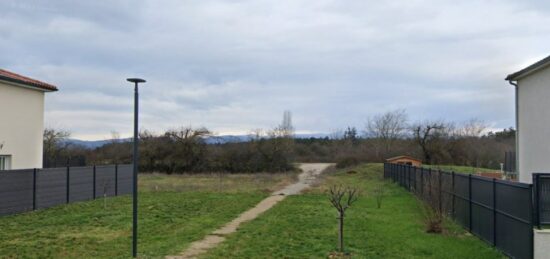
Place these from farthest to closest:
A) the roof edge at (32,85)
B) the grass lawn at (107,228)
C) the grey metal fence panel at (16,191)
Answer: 1. the roof edge at (32,85)
2. the grey metal fence panel at (16,191)
3. the grass lawn at (107,228)

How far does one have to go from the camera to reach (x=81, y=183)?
22.1 metres

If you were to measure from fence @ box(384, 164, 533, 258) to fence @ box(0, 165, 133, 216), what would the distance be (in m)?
13.3

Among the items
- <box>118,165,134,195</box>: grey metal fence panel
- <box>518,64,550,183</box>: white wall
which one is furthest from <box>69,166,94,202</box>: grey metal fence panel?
<box>518,64,550,183</box>: white wall

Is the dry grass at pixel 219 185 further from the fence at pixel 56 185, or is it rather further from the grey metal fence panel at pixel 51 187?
the grey metal fence panel at pixel 51 187

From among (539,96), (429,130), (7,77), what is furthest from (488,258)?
(429,130)

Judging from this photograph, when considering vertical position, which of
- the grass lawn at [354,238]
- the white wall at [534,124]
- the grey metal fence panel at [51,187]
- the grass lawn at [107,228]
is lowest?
the grass lawn at [107,228]

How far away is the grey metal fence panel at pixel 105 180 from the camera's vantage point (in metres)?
23.7

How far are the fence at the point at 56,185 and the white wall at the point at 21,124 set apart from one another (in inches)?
60.1

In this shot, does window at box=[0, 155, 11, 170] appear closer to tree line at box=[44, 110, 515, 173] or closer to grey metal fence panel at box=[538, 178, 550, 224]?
grey metal fence panel at box=[538, 178, 550, 224]

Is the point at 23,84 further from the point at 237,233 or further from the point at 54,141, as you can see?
the point at 54,141

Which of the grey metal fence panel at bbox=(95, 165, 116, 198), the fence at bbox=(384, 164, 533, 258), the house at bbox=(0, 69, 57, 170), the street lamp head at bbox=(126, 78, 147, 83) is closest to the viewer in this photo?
the fence at bbox=(384, 164, 533, 258)

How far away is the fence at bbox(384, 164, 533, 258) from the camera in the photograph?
8281 mm

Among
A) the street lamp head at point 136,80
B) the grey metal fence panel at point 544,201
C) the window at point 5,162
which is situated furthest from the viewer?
the window at point 5,162

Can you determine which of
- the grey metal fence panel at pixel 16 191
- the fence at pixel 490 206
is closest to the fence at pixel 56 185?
the grey metal fence panel at pixel 16 191
